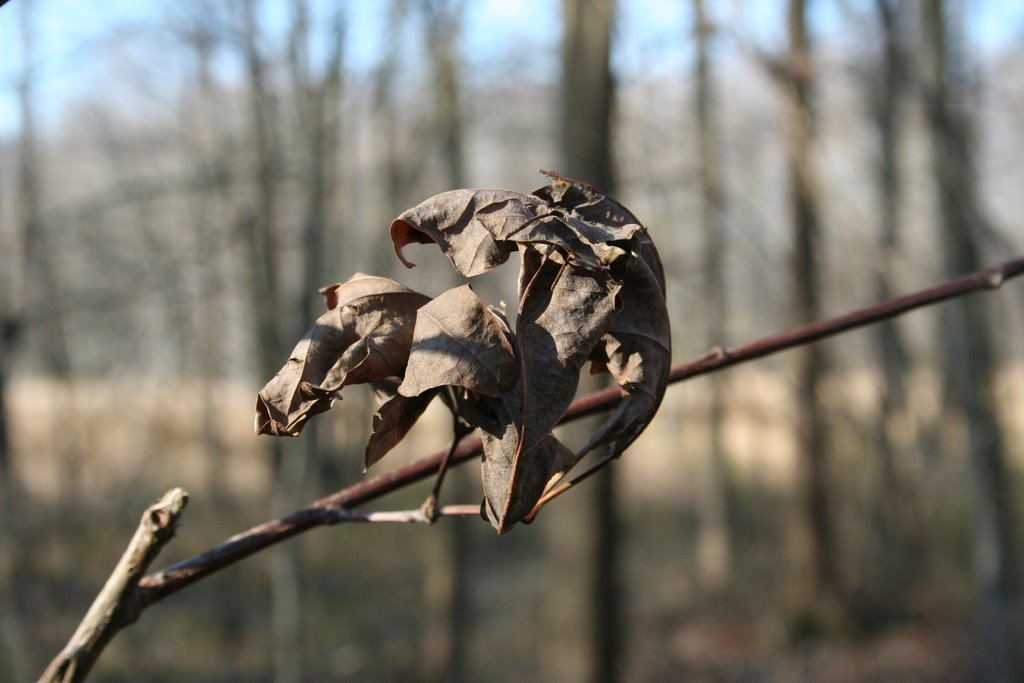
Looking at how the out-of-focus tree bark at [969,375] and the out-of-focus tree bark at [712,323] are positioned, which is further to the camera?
the out-of-focus tree bark at [712,323]

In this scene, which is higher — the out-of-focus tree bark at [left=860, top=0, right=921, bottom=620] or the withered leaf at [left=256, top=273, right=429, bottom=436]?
the withered leaf at [left=256, top=273, right=429, bottom=436]

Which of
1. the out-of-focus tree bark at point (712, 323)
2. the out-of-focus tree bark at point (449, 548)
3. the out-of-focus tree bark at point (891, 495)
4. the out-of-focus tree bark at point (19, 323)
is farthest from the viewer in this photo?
the out-of-focus tree bark at point (712, 323)

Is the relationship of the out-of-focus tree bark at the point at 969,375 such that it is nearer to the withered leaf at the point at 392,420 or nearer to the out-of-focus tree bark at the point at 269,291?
the out-of-focus tree bark at the point at 269,291

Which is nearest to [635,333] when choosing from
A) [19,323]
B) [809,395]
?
[19,323]

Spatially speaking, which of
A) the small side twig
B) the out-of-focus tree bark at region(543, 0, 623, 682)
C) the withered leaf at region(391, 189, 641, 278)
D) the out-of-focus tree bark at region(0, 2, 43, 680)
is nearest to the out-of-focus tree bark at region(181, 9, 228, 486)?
the out-of-focus tree bark at region(0, 2, 43, 680)

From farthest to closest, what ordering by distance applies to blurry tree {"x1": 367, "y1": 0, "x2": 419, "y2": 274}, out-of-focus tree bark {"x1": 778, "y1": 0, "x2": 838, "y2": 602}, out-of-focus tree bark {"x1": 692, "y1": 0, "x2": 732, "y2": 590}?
out-of-focus tree bark {"x1": 692, "y1": 0, "x2": 732, "y2": 590} < out-of-focus tree bark {"x1": 778, "y1": 0, "x2": 838, "y2": 602} < blurry tree {"x1": 367, "y1": 0, "x2": 419, "y2": 274}

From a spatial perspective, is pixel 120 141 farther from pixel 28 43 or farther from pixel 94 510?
pixel 28 43

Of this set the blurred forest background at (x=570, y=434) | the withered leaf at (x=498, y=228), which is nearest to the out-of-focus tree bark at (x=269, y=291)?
the blurred forest background at (x=570, y=434)

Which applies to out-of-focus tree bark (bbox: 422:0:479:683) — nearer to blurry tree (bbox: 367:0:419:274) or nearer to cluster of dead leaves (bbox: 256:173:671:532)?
blurry tree (bbox: 367:0:419:274)
